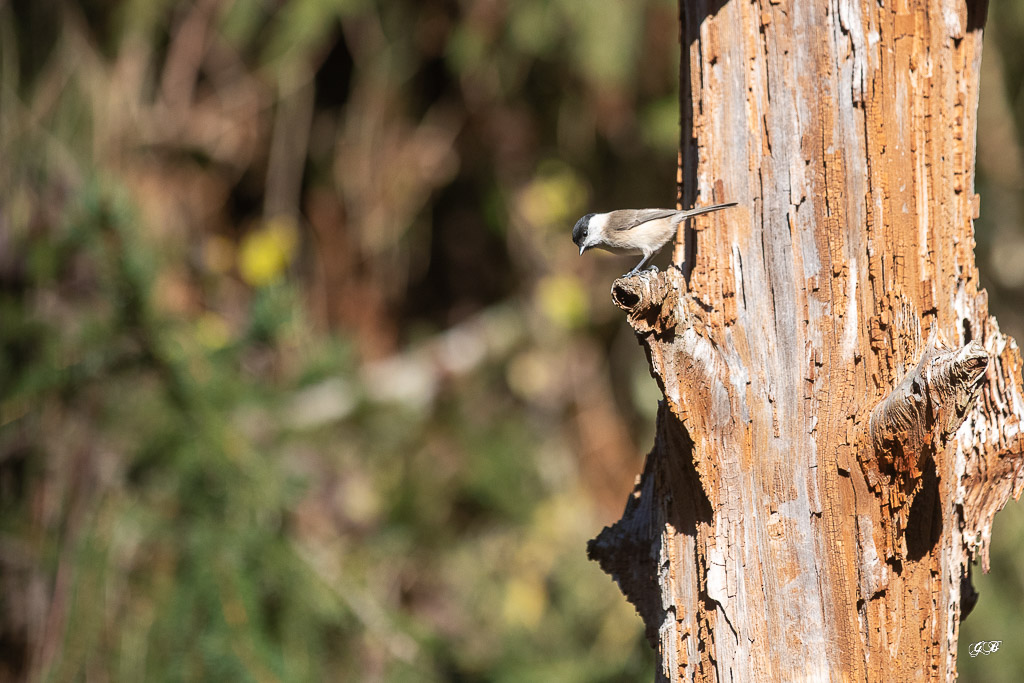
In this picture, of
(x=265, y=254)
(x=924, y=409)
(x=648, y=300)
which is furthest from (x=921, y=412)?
(x=265, y=254)

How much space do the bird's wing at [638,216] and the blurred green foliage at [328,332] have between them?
1007mm

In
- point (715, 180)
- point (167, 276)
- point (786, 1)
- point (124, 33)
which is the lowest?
point (715, 180)

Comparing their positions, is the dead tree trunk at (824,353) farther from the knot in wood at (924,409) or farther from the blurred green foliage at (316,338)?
the blurred green foliage at (316,338)

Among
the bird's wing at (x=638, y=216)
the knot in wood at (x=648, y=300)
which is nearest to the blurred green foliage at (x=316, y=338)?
the bird's wing at (x=638, y=216)

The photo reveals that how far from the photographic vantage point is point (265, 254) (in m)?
3.54

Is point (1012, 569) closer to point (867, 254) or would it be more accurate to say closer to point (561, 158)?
point (561, 158)

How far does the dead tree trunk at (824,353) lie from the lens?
3.94 feet

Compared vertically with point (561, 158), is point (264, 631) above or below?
below

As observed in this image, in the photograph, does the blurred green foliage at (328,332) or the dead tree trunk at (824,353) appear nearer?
the dead tree trunk at (824,353)

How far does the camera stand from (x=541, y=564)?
13.0 ft

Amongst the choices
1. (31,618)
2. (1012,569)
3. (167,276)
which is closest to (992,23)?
(1012,569)

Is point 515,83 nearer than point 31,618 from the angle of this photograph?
No

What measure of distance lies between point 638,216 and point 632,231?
0.10 feet

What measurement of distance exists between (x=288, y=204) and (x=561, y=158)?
1286mm
